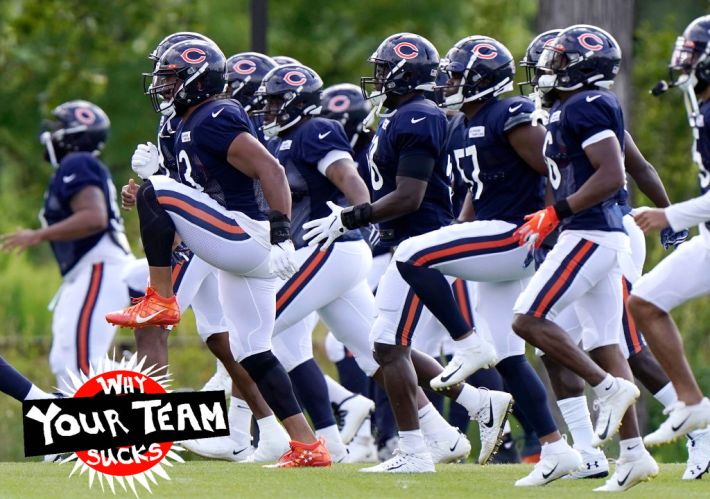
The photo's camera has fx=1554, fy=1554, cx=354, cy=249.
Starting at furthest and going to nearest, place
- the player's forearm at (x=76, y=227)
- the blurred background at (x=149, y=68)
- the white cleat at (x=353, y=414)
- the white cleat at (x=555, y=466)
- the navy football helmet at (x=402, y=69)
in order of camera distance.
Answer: the blurred background at (x=149, y=68) < the player's forearm at (x=76, y=227) < the white cleat at (x=353, y=414) < the navy football helmet at (x=402, y=69) < the white cleat at (x=555, y=466)

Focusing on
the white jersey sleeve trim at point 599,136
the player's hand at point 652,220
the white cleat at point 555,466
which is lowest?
the white cleat at point 555,466

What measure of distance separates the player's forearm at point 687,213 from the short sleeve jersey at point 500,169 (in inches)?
41.1

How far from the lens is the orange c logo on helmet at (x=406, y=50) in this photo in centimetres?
825

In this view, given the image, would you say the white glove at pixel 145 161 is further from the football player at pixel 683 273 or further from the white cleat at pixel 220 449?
the football player at pixel 683 273

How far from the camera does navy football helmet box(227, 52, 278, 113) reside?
950cm

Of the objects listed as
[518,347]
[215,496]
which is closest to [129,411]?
[215,496]

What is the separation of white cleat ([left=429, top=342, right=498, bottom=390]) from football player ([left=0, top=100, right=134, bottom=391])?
11.5 ft

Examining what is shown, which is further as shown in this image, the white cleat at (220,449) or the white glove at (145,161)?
the white cleat at (220,449)

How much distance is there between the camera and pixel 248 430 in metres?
9.60

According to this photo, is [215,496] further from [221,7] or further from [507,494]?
[221,7]

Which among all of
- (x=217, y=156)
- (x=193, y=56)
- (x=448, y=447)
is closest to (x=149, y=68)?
(x=193, y=56)

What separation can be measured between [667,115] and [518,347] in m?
7.16

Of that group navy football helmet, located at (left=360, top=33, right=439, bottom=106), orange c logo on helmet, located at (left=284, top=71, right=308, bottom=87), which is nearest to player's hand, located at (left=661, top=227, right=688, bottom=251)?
navy football helmet, located at (left=360, top=33, right=439, bottom=106)

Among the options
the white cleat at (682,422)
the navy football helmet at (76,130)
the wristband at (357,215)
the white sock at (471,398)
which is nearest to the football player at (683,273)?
the white cleat at (682,422)
